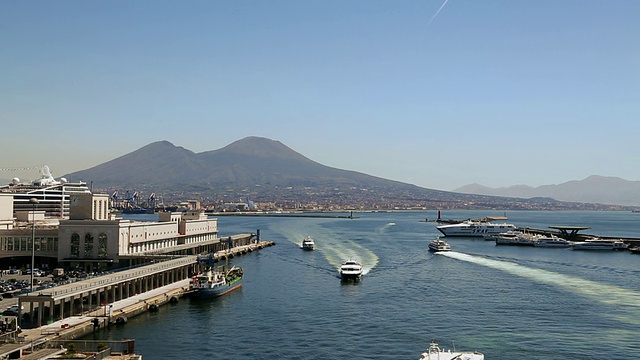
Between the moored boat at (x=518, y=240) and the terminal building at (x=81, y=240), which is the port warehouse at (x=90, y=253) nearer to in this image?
the terminal building at (x=81, y=240)

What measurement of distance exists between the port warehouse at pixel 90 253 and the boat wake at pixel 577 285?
2132 centimetres

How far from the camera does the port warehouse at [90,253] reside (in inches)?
1053

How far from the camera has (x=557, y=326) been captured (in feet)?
87.0

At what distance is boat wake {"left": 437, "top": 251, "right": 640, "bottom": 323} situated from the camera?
3269 centimetres

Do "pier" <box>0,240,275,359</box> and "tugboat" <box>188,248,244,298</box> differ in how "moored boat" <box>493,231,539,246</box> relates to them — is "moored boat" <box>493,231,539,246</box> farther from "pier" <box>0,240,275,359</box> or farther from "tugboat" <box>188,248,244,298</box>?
"pier" <box>0,240,275,359</box>

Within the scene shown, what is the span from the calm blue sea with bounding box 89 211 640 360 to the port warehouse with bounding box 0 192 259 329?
2470mm

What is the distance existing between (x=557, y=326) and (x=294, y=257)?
33599 millimetres

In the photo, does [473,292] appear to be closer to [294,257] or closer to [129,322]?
[129,322]

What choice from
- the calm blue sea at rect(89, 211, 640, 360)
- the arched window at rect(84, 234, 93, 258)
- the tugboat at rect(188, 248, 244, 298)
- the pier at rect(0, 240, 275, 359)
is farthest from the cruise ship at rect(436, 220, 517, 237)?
the pier at rect(0, 240, 275, 359)

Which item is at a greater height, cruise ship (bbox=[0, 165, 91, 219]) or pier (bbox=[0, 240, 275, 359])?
cruise ship (bbox=[0, 165, 91, 219])

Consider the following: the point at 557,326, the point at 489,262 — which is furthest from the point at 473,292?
the point at 489,262

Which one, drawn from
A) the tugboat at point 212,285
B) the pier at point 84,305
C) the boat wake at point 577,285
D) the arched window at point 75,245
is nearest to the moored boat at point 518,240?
the boat wake at point 577,285

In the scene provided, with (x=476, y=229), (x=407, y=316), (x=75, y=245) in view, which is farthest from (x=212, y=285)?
(x=476, y=229)

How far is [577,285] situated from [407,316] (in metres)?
14.1
